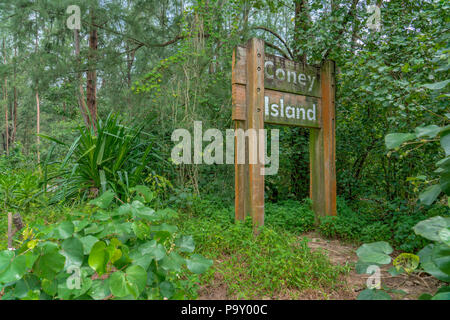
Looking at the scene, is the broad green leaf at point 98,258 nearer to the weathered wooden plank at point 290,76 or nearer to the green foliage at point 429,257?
the green foliage at point 429,257

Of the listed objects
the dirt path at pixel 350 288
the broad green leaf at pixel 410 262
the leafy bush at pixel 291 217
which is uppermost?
the broad green leaf at pixel 410 262

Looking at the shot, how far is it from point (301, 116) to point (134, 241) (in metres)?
2.26

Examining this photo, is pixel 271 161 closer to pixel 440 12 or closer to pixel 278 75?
pixel 278 75

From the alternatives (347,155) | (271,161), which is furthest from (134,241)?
(347,155)

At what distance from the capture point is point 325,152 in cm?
327

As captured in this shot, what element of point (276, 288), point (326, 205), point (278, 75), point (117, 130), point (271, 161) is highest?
point (278, 75)

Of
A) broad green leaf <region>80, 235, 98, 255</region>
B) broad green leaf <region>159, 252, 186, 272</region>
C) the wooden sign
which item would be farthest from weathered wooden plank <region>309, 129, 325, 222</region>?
broad green leaf <region>80, 235, 98, 255</region>

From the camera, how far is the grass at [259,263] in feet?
5.55

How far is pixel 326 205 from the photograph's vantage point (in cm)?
318

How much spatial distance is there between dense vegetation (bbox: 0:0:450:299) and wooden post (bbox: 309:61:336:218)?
18 cm

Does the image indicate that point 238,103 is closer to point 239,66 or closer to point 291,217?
point 239,66

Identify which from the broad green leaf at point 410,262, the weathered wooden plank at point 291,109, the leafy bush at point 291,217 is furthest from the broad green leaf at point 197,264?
the weathered wooden plank at point 291,109

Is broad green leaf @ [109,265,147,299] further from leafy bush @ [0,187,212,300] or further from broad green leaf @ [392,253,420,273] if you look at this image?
broad green leaf @ [392,253,420,273]

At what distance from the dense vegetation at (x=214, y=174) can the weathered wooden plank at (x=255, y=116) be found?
26cm
